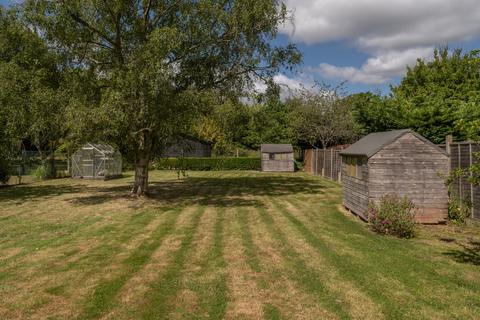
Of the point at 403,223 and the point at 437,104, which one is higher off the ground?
the point at 437,104

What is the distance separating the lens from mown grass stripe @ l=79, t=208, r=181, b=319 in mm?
5597

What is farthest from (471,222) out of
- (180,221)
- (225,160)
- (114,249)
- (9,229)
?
(225,160)

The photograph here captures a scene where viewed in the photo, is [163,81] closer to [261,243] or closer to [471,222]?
[261,243]

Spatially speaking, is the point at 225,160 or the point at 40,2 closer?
the point at 40,2

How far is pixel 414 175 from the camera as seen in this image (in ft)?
38.0

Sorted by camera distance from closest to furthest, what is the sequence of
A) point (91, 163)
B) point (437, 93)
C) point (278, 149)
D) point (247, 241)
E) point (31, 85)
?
point (247, 241), point (31, 85), point (437, 93), point (91, 163), point (278, 149)

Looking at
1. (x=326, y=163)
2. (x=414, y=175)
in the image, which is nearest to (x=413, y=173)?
(x=414, y=175)

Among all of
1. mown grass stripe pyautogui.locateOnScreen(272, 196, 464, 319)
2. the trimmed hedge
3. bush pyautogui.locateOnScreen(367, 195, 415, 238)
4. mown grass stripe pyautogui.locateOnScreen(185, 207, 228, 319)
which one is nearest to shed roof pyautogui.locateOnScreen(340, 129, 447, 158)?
bush pyautogui.locateOnScreen(367, 195, 415, 238)

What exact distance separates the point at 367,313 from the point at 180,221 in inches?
312

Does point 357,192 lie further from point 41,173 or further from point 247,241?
point 41,173

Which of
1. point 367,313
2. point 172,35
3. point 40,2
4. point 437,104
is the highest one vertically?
point 40,2

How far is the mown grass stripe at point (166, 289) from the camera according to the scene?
18.0ft

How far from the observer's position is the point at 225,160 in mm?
40438

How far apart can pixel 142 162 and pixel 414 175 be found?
37.1 ft
